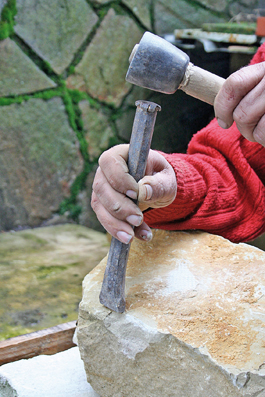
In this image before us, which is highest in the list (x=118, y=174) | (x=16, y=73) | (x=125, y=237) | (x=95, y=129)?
(x=118, y=174)

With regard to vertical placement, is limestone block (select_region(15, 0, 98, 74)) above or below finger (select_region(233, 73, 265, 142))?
below

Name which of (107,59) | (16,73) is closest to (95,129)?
(107,59)

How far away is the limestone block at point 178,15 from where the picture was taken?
235 centimetres

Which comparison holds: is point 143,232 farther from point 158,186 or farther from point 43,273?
point 43,273

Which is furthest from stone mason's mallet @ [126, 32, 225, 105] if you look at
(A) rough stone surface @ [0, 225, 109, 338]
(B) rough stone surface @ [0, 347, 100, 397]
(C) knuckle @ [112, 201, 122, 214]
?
(A) rough stone surface @ [0, 225, 109, 338]

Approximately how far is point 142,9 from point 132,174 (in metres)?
1.82

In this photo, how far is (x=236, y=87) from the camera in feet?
2.22

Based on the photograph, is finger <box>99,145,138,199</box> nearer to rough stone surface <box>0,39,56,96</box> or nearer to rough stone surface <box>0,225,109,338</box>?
rough stone surface <box>0,225,109,338</box>

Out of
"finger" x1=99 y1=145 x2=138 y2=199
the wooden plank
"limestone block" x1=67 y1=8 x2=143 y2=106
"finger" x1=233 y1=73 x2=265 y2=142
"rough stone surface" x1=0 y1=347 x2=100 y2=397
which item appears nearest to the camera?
"finger" x1=233 y1=73 x2=265 y2=142

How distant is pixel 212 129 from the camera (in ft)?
3.94

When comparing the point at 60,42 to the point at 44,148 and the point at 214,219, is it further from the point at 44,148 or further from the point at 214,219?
the point at 214,219

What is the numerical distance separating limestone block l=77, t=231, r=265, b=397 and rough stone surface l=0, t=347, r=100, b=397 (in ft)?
0.44

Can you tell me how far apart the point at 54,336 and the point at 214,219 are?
60cm

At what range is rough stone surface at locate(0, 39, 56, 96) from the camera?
1.96 meters
